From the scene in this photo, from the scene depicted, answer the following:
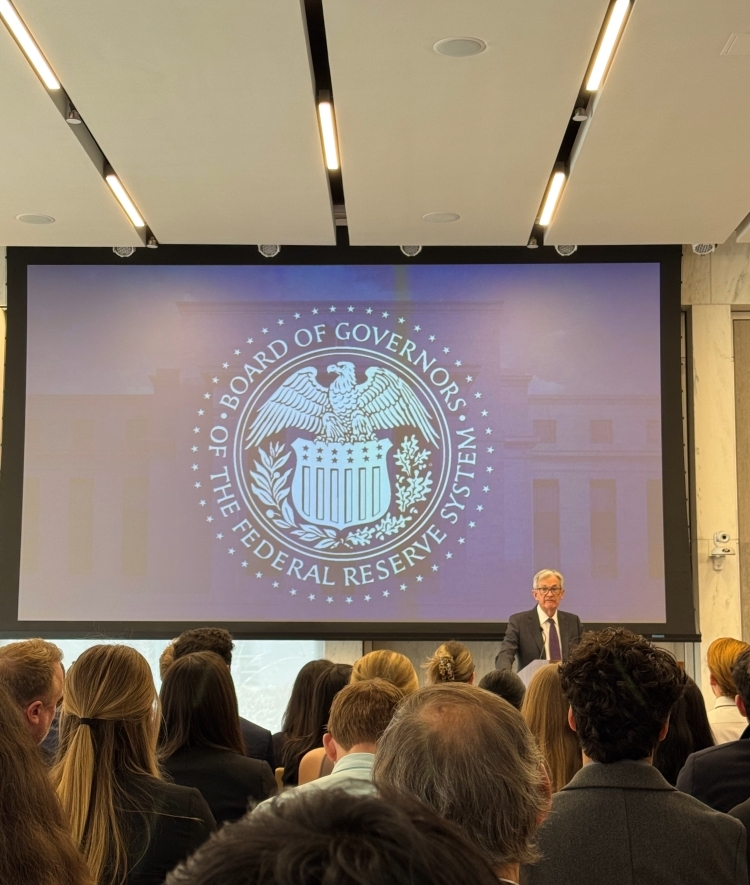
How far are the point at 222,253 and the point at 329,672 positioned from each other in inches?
190

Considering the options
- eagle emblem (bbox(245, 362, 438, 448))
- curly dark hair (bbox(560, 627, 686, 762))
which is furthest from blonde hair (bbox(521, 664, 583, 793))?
eagle emblem (bbox(245, 362, 438, 448))

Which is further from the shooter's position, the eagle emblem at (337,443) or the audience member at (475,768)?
the eagle emblem at (337,443)

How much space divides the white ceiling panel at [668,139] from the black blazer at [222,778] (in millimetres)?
3650

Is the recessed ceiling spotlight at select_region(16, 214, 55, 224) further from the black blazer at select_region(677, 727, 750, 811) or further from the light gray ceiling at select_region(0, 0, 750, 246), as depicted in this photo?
the black blazer at select_region(677, 727, 750, 811)

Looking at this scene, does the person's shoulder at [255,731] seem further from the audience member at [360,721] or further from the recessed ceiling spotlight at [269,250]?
the recessed ceiling spotlight at [269,250]

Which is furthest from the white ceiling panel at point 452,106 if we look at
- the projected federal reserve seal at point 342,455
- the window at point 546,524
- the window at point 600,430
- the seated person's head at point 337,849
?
the seated person's head at point 337,849

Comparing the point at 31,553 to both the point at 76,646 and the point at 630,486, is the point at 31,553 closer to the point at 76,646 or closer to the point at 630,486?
the point at 76,646

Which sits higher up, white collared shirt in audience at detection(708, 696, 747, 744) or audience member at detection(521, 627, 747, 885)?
audience member at detection(521, 627, 747, 885)

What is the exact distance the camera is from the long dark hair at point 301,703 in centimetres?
384

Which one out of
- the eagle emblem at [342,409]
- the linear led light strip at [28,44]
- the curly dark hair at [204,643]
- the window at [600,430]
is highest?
the linear led light strip at [28,44]

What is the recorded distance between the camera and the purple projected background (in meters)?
7.66

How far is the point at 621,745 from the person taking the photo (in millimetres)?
1912

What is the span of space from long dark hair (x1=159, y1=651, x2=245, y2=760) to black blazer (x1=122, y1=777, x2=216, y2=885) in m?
0.58

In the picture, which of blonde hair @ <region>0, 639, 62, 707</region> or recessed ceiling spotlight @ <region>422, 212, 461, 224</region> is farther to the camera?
recessed ceiling spotlight @ <region>422, 212, 461, 224</region>
